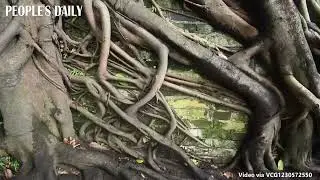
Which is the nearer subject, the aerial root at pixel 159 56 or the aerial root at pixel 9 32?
the aerial root at pixel 9 32

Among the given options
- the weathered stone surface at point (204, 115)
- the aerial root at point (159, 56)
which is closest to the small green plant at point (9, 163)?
the aerial root at point (159, 56)

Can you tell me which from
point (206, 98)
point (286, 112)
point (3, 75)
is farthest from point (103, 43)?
point (286, 112)

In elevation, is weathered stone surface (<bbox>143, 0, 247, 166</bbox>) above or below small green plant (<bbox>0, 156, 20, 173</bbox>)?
above

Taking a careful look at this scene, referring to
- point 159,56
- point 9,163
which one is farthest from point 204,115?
point 9,163

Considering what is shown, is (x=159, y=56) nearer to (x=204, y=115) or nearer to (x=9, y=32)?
(x=204, y=115)

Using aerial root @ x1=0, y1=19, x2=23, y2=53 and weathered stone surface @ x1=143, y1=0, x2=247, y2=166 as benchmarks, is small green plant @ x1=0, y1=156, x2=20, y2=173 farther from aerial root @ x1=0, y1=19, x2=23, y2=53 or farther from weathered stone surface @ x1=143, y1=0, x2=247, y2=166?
weathered stone surface @ x1=143, y1=0, x2=247, y2=166

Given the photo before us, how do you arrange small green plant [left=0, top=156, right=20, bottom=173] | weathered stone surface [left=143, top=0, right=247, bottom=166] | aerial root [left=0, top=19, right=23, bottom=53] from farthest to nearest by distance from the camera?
weathered stone surface [left=143, top=0, right=247, bottom=166] → small green plant [left=0, top=156, right=20, bottom=173] → aerial root [left=0, top=19, right=23, bottom=53]

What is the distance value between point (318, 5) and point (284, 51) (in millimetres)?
581

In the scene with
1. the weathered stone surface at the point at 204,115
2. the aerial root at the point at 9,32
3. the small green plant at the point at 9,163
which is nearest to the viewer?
the aerial root at the point at 9,32

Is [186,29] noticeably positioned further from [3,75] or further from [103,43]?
[3,75]

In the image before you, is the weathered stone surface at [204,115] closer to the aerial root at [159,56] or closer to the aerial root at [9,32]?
the aerial root at [159,56]

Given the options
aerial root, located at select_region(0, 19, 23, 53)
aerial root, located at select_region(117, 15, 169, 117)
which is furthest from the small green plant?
aerial root, located at select_region(117, 15, 169, 117)

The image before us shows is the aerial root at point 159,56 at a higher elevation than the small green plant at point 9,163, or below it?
higher

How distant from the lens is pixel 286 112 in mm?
2869
